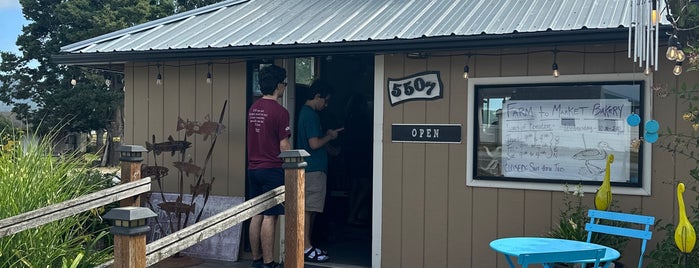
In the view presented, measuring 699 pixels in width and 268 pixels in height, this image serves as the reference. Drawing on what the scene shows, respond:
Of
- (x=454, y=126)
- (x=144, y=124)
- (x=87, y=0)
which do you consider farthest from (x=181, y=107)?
(x=87, y=0)

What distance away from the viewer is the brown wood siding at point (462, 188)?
15.2 feet

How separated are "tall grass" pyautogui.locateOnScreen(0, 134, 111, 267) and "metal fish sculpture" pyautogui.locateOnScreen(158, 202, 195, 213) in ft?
2.43

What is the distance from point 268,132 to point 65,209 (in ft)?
5.55

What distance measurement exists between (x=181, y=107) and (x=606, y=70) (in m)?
3.96

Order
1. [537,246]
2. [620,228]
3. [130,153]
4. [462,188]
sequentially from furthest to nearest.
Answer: [462,188] < [130,153] < [620,228] < [537,246]

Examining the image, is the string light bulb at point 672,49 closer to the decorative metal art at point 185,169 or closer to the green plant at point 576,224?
the green plant at point 576,224

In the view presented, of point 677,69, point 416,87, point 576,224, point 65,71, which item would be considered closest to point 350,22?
point 416,87

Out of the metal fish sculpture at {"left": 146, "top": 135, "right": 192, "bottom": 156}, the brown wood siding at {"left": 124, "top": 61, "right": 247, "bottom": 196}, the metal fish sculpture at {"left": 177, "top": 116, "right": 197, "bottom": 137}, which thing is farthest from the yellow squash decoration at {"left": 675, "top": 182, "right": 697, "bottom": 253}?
the metal fish sculpture at {"left": 146, "top": 135, "right": 192, "bottom": 156}

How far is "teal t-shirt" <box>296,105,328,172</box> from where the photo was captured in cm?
573

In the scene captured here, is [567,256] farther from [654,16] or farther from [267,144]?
[267,144]

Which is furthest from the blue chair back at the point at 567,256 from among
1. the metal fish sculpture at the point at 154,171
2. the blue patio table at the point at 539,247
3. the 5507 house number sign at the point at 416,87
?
the metal fish sculpture at the point at 154,171

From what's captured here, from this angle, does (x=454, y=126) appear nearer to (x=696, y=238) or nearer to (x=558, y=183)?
(x=558, y=183)

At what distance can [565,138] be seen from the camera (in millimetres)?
4934

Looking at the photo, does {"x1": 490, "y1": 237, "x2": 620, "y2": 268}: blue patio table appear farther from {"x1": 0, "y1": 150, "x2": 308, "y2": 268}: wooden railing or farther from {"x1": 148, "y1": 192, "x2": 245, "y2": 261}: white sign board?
{"x1": 148, "y1": 192, "x2": 245, "y2": 261}: white sign board
